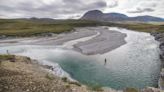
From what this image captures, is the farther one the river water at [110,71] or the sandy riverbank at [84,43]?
the sandy riverbank at [84,43]

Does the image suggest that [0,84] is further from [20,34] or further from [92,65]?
[20,34]

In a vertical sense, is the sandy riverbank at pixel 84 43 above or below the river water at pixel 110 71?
above

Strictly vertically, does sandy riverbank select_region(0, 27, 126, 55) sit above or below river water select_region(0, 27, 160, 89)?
above

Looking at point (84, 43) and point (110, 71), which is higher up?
point (84, 43)

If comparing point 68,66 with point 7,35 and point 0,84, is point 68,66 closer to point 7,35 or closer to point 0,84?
point 0,84

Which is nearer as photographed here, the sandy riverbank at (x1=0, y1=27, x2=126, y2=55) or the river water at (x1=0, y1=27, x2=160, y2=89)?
the river water at (x1=0, y1=27, x2=160, y2=89)

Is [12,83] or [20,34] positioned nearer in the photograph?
[12,83]

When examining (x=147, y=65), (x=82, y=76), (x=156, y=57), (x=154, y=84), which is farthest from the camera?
(x=156, y=57)

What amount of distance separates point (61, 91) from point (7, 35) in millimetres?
118190

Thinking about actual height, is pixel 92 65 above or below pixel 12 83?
below

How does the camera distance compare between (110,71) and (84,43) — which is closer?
(110,71)

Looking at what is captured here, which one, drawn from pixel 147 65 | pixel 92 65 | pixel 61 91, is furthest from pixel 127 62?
pixel 61 91

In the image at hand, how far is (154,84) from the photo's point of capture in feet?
150

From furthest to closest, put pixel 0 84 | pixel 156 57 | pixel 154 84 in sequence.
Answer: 1. pixel 156 57
2. pixel 154 84
3. pixel 0 84
